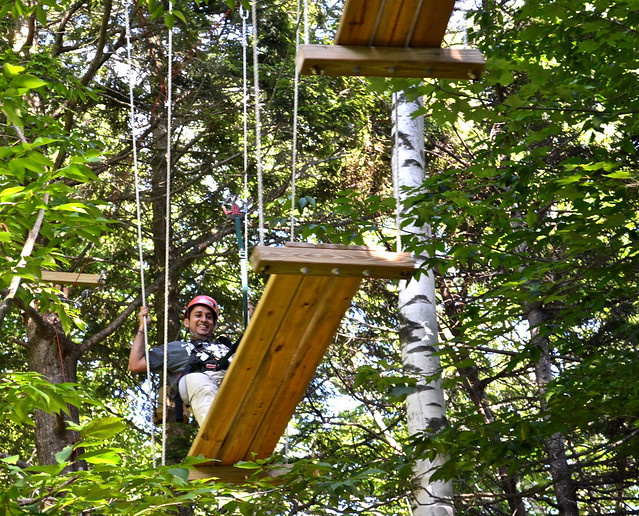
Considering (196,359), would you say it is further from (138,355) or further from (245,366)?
(245,366)

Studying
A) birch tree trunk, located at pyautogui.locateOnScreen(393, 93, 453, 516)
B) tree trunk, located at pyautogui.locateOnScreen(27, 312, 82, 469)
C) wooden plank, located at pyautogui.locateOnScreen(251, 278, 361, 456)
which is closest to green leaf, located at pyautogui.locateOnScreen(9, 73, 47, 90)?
wooden plank, located at pyautogui.locateOnScreen(251, 278, 361, 456)

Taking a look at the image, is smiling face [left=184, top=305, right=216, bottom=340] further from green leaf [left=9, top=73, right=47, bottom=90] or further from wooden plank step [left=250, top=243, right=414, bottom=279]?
green leaf [left=9, top=73, right=47, bottom=90]

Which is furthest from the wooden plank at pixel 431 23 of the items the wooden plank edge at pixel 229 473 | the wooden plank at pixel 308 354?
the wooden plank edge at pixel 229 473

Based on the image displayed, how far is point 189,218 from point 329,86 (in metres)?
2.57

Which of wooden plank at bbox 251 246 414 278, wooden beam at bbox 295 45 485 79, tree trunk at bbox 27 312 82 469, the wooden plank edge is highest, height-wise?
wooden beam at bbox 295 45 485 79

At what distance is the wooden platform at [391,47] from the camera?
3.34 meters

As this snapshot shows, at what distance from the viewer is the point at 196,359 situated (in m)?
5.44

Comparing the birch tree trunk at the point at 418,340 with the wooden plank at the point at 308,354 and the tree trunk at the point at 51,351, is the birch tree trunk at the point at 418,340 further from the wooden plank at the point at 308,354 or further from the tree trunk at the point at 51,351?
the tree trunk at the point at 51,351

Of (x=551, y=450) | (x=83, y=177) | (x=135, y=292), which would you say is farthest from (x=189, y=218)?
(x=83, y=177)

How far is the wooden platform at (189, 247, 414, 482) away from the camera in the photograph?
11.6 feet

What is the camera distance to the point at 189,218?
1185 cm

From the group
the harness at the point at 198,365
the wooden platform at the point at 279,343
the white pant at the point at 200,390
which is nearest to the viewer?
the wooden platform at the point at 279,343

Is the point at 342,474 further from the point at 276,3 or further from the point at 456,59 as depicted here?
the point at 276,3

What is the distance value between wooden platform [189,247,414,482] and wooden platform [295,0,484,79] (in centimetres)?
71
